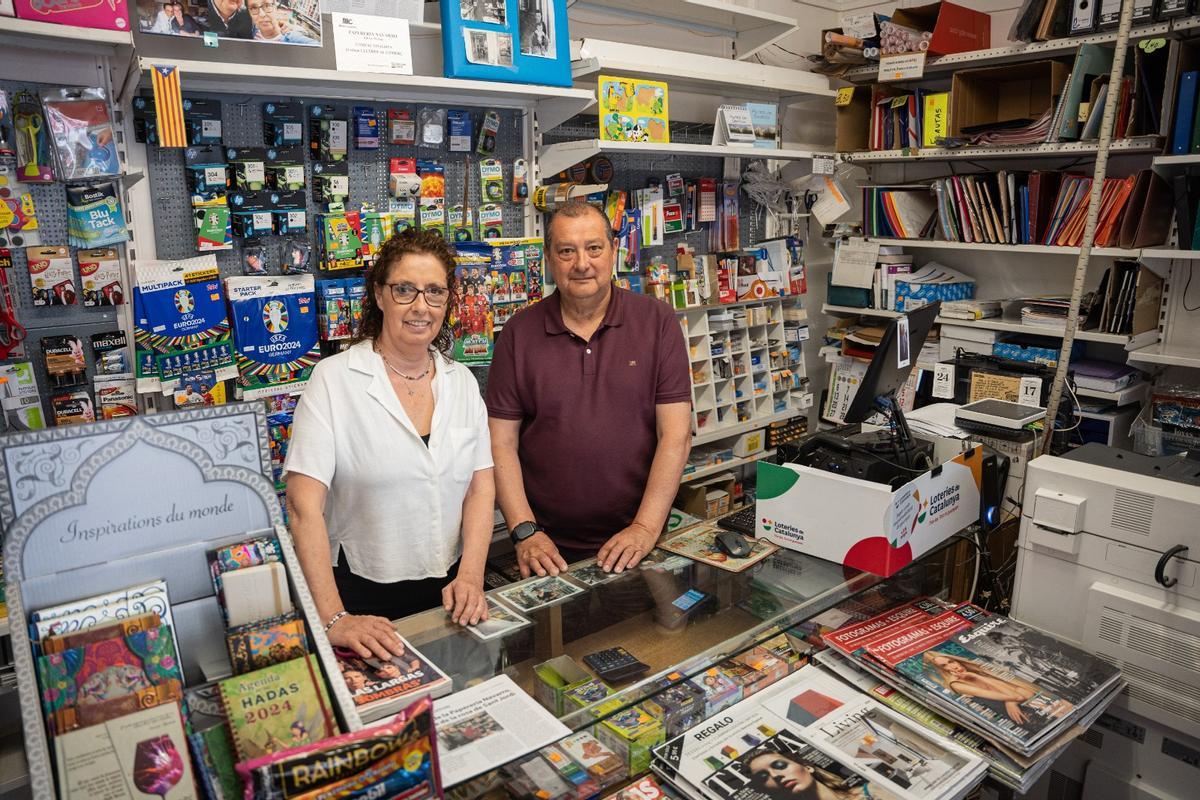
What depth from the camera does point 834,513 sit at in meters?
2.01

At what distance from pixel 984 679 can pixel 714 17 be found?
3.37 meters

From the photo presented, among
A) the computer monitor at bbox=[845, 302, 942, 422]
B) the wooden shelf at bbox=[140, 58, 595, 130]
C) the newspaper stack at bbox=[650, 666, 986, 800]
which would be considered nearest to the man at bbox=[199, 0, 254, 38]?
the wooden shelf at bbox=[140, 58, 595, 130]

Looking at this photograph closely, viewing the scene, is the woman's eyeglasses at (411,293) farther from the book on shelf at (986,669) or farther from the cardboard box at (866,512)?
the book on shelf at (986,669)

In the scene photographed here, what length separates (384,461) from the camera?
204 cm

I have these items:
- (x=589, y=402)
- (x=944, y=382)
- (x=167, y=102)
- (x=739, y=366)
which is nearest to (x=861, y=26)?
(x=739, y=366)

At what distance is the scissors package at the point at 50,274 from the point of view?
246 cm

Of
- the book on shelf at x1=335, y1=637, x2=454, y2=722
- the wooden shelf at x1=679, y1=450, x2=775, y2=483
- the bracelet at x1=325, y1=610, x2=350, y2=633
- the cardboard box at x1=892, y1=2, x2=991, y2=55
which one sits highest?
the cardboard box at x1=892, y1=2, x2=991, y2=55

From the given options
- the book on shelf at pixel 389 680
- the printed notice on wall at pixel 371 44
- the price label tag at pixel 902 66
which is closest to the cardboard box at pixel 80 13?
the printed notice on wall at pixel 371 44

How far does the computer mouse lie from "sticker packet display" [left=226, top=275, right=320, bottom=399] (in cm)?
163

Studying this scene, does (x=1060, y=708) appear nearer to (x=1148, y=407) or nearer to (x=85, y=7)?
(x=1148, y=407)

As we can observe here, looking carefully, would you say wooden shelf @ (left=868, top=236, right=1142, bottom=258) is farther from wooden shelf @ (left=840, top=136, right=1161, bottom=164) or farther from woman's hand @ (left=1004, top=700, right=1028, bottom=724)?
woman's hand @ (left=1004, top=700, right=1028, bottom=724)

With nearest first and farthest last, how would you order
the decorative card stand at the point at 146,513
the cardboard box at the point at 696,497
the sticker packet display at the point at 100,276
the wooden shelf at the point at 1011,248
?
the decorative card stand at the point at 146,513 < the sticker packet display at the point at 100,276 < the wooden shelf at the point at 1011,248 < the cardboard box at the point at 696,497

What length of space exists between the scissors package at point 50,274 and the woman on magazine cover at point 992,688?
2573mm

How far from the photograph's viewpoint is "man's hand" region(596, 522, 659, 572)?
2.06 metres
